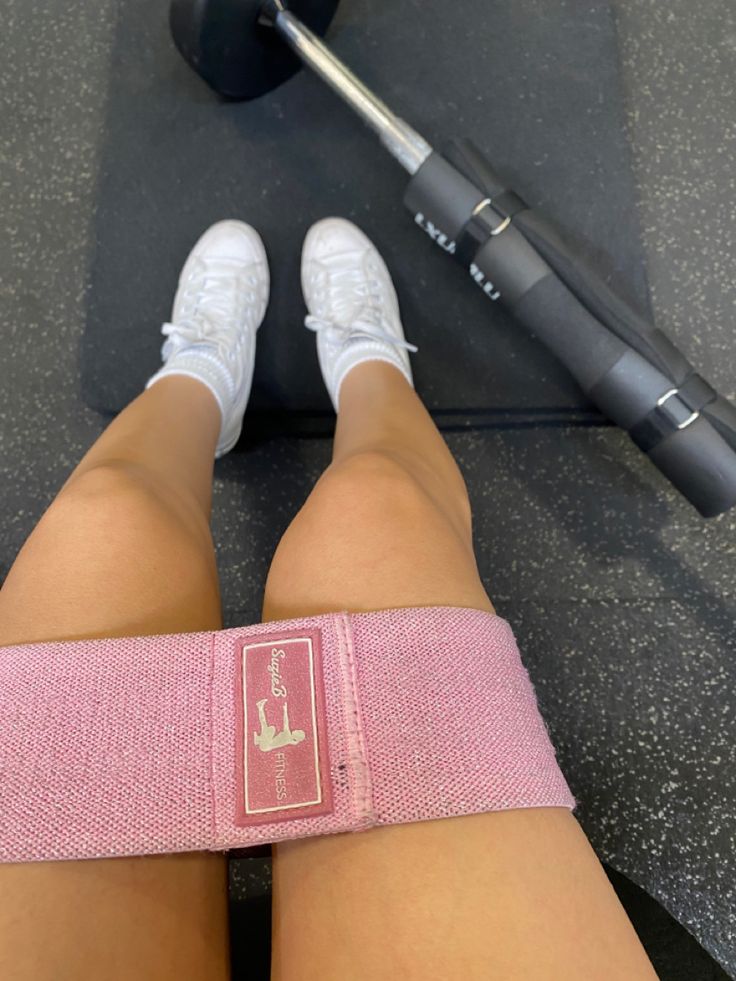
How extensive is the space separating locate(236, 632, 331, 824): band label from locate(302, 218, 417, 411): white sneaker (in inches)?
18.1

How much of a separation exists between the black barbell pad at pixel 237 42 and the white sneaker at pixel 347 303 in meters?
0.22

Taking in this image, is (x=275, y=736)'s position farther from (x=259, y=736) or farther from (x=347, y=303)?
(x=347, y=303)

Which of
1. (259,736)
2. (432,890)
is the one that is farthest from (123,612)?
(432,890)

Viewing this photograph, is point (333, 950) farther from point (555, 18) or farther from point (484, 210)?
point (555, 18)

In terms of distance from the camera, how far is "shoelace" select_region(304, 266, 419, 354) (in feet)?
3.03

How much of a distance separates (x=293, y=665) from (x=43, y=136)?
0.99 m

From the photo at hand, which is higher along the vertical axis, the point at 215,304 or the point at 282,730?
the point at 282,730

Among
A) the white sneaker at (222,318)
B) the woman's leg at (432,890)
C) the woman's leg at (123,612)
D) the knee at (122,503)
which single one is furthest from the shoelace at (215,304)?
the woman's leg at (432,890)

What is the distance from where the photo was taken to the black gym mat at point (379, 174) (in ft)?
3.19

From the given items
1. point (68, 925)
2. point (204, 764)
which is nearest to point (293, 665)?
point (204, 764)

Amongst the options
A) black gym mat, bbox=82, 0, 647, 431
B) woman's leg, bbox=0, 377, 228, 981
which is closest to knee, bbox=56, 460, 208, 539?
woman's leg, bbox=0, 377, 228, 981

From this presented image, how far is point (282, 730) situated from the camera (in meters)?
0.47

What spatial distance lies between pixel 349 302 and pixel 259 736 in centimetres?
64

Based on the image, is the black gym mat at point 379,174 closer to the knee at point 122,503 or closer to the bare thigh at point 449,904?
the knee at point 122,503
